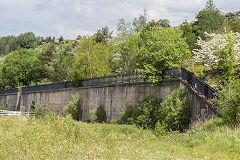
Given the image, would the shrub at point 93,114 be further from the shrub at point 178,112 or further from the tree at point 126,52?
the shrub at point 178,112

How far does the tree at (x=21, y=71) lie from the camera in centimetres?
6875

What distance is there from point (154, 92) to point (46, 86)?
2456 centimetres

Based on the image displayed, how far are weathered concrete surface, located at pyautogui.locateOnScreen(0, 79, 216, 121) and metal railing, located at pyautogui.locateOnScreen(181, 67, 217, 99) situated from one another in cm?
32

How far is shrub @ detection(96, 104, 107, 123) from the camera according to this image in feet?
97.8

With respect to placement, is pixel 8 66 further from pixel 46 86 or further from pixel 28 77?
pixel 46 86

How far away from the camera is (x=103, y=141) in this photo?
12.3 metres

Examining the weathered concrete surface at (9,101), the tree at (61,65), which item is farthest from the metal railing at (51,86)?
the tree at (61,65)

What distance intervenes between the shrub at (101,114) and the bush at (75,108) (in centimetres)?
432

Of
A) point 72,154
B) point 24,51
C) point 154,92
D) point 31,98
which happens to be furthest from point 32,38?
point 72,154

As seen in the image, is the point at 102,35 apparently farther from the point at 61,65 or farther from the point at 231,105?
the point at 231,105

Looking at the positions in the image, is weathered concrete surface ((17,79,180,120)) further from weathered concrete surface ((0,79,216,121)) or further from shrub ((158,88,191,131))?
shrub ((158,88,191,131))

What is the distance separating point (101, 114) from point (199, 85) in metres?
13.7

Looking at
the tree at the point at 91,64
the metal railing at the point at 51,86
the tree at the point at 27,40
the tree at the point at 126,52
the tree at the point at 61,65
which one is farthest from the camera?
the tree at the point at 27,40

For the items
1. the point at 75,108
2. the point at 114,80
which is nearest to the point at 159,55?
the point at 114,80
